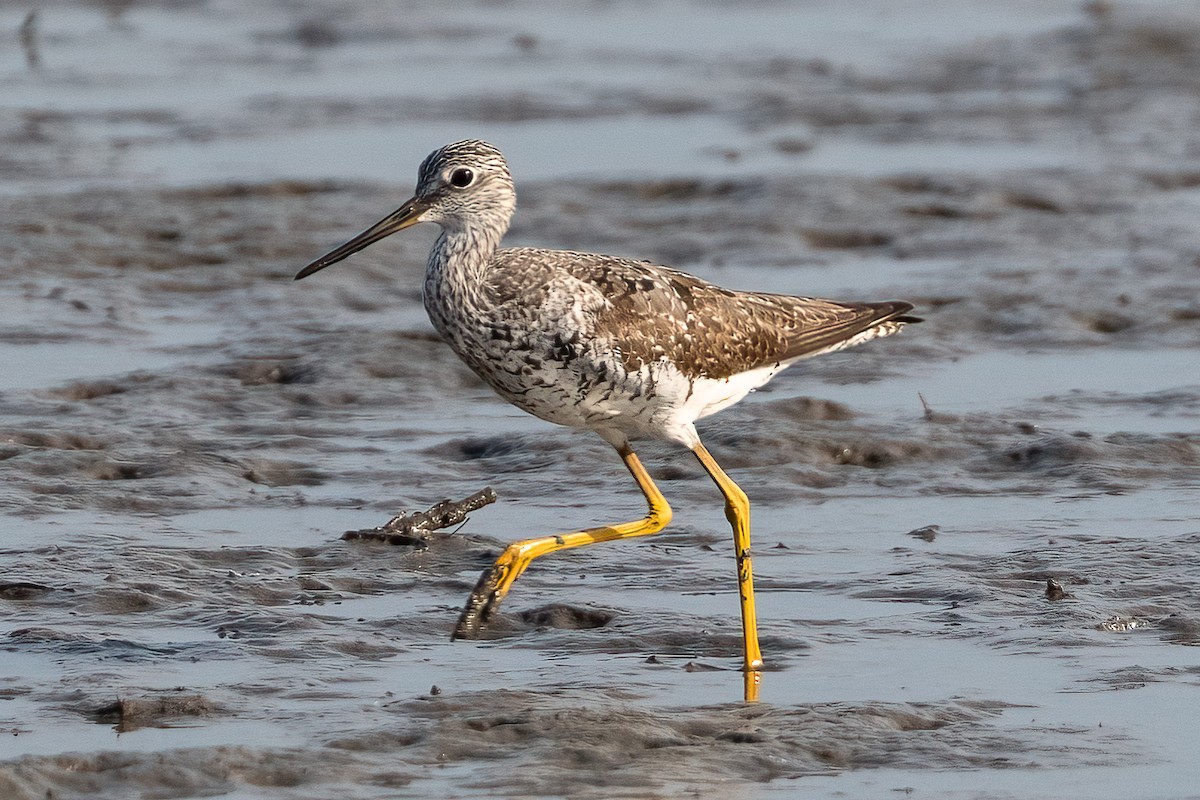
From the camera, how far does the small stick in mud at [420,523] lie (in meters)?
8.90

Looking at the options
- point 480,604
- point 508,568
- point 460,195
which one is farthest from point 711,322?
point 480,604

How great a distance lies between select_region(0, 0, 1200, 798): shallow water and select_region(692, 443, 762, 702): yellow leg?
0.10 metres

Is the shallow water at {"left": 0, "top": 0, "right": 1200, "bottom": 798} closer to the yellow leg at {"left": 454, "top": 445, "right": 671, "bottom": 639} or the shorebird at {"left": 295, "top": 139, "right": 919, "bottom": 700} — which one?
the yellow leg at {"left": 454, "top": 445, "right": 671, "bottom": 639}

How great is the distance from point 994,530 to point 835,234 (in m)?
6.10

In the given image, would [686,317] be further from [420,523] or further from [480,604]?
[420,523]

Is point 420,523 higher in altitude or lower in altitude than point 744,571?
lower

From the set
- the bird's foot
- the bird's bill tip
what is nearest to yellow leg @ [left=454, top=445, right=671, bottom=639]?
the bird's foot

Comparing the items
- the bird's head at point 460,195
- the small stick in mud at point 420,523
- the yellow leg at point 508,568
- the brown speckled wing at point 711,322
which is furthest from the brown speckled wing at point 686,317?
the small stick in mud at point 420,523

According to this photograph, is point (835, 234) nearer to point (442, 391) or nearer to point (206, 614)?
point (442, 391)

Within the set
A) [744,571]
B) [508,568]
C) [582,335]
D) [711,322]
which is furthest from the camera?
[711,322]

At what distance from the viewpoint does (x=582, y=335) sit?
25.3ft

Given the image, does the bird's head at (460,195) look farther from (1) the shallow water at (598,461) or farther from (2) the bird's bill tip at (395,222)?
(1) the shallow water at (598,461)

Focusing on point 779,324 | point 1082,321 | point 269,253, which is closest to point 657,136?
point 269,253

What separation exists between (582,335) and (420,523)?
161 centimetres
